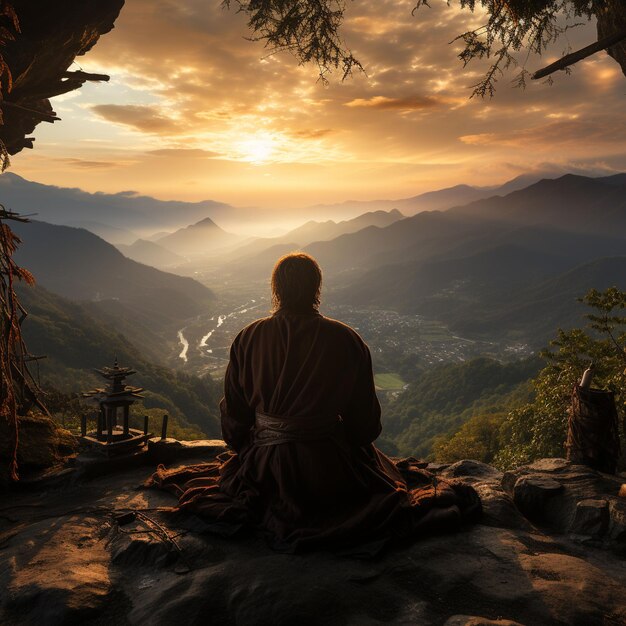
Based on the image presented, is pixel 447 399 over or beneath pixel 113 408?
beneath

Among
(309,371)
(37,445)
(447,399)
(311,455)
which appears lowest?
(447,399)

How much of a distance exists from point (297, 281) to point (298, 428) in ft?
4.68

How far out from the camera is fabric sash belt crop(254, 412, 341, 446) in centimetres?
434

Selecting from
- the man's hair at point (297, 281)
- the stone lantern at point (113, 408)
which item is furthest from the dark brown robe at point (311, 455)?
the stone lantern at point (113, 408)

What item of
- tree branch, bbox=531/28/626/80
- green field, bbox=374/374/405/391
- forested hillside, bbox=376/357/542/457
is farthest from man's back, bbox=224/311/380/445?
green field, bbox=374/374/405/391

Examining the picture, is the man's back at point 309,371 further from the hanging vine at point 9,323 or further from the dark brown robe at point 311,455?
the hanging vine at point 9,323

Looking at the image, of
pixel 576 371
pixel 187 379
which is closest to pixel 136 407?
pixel 187 379

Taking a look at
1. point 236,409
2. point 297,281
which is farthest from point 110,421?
point 297,281

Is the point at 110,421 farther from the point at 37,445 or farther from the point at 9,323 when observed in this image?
the point at 9,323

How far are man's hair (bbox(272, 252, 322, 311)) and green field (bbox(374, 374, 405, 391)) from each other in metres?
124

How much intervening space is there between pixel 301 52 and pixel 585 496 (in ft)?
23.4

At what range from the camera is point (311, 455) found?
4.31 metres

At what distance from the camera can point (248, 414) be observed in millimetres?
4836

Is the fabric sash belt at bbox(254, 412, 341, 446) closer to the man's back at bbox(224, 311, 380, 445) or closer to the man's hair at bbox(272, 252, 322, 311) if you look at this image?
the man's back at bbox(224, 311, 380, 445)
